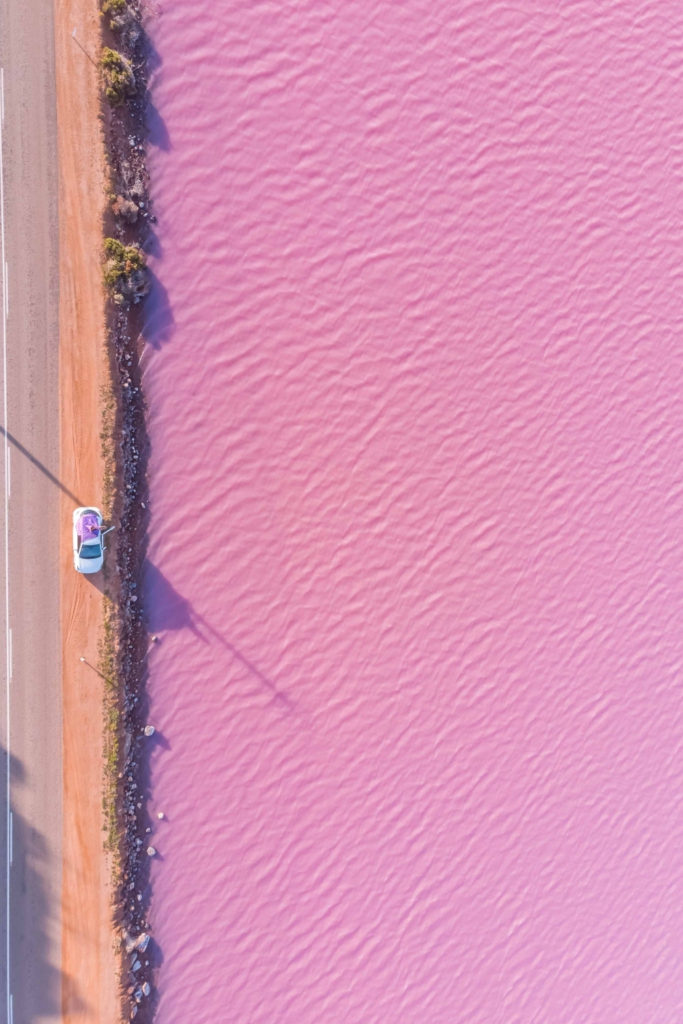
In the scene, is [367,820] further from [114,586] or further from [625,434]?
[625,434]

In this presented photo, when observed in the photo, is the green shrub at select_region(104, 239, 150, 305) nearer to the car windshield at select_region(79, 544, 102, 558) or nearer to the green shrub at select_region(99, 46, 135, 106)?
the green shrub at select_region(99, 46, 135, 106)

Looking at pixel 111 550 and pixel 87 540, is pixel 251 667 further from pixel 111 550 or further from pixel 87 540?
pixel 87 540

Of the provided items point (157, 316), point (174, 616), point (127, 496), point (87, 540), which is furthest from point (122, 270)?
point (174, 616)

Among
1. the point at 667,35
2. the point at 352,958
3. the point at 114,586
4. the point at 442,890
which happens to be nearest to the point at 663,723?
the point at 442,890

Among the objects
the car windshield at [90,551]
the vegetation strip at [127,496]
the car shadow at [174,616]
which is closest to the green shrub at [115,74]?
the vegetation strip at [127,496]

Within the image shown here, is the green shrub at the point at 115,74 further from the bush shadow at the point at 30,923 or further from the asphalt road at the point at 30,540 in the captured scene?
the bush shadow at the point at 30,923

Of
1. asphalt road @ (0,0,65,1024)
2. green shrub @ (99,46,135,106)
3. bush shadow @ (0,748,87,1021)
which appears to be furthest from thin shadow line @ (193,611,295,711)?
green shrub @ (99,46,135,106)
